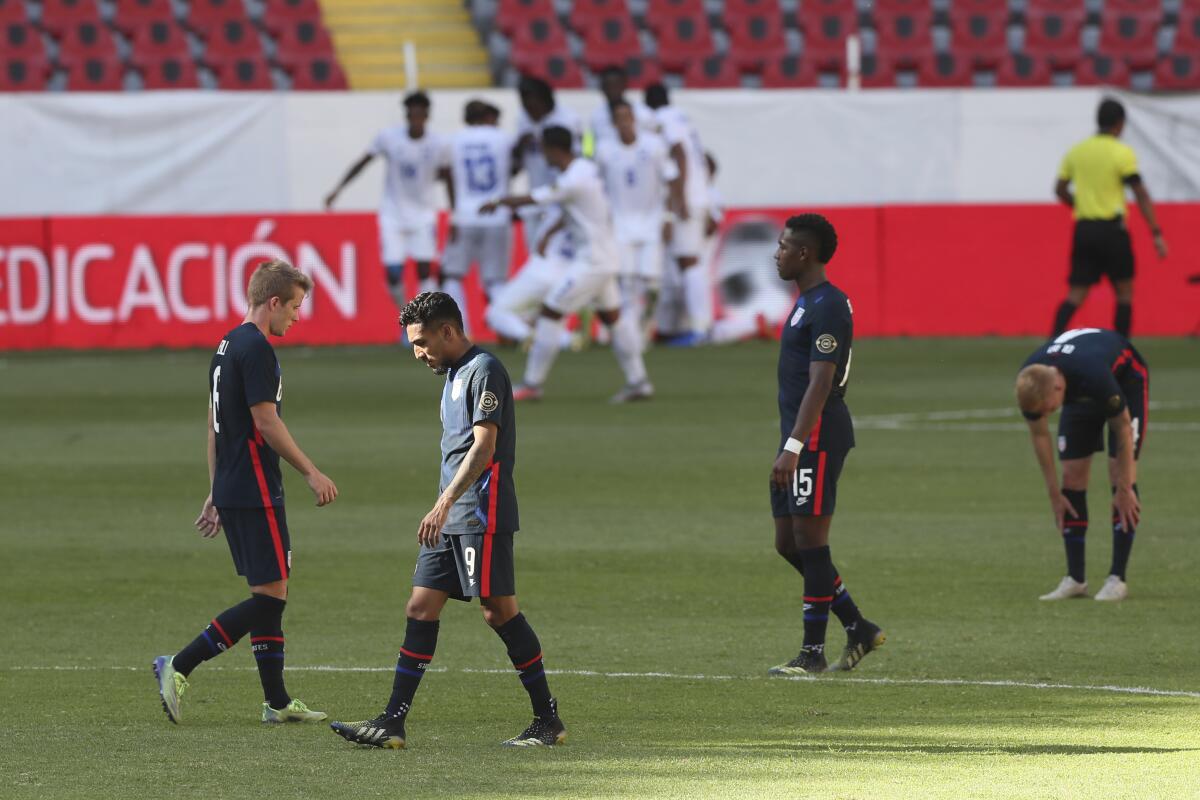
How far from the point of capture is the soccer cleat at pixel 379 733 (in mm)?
6766

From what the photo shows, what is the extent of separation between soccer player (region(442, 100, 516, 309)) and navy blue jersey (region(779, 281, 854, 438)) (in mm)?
15834

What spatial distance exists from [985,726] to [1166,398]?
41.3 ft

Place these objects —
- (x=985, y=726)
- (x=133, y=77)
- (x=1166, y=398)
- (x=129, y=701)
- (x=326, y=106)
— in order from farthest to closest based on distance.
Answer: (x=133, y=77) < (x=326, y=106) < (x=1166, y=398) < (x=129, y=701) < (x=985, y=726)

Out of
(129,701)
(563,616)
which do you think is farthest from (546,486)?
(129,701)

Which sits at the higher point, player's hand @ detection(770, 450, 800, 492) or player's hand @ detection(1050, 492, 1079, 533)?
player's hand @ detection(770, 450, 800, 492)

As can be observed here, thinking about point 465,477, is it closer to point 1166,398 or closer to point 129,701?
point 129,701

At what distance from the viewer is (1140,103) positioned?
28.5 meters

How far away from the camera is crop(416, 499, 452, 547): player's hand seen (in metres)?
6.61

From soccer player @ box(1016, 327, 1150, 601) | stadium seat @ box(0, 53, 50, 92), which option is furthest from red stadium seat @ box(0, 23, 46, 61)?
soccer player @ box(1016, 327, 1150, 601)

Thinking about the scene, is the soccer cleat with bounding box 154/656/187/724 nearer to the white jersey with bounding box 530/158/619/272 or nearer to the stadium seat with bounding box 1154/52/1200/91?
the white jersey with bounding box 530/158/619/272

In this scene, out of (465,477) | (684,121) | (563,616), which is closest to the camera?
(465,477)

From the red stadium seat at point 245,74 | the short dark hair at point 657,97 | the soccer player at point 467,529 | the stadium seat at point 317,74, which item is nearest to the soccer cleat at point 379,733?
the soccer player at point 467,529

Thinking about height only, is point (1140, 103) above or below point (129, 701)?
above

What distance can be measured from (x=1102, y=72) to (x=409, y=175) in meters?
12.5
